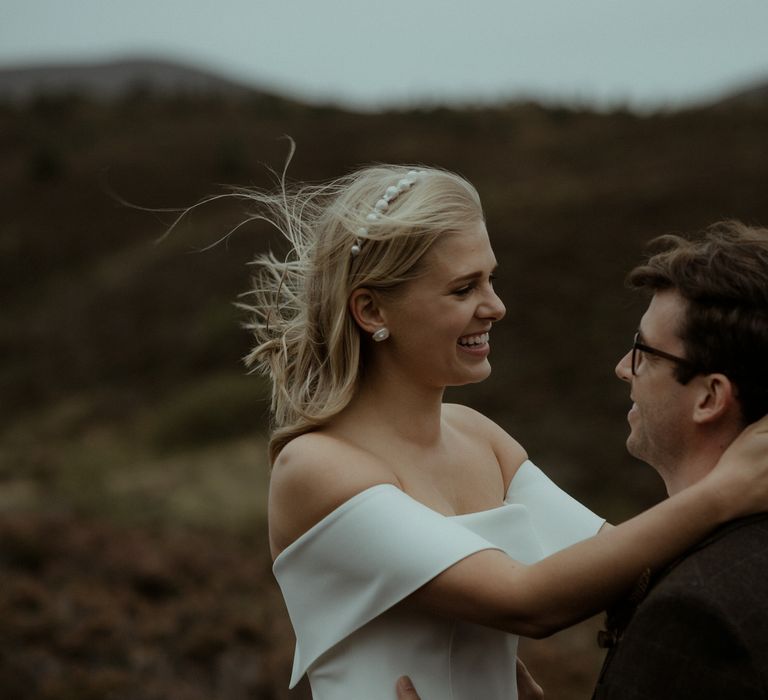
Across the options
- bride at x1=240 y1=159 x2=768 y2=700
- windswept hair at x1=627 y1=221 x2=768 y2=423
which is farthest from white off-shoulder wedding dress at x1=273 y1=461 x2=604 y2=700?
windswept hair at x1=627 y1=221 x2=768 y2=423

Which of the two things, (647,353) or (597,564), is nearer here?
(597,564)

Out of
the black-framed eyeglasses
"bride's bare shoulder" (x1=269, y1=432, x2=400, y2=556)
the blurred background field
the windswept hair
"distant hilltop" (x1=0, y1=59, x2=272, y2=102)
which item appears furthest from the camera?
"distant hilltop" (x1=0, y1=59, x2=272, y2=102)

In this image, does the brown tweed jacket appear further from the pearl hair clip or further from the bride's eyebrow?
the pearl hair clip

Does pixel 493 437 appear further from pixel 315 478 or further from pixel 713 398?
pixel 713 398

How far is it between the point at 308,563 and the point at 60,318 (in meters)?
26.5

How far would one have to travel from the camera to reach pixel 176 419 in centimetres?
1986

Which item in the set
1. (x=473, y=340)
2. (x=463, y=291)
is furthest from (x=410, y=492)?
(x=463, y=291)

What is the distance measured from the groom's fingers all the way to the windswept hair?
3.89 feet

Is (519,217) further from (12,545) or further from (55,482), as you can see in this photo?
(12,545)

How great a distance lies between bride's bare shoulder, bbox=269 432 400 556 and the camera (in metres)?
2.96

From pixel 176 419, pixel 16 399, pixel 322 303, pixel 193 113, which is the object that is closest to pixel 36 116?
pixel 193 113

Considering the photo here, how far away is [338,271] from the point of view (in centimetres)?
327

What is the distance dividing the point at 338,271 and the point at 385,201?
267 millimetres

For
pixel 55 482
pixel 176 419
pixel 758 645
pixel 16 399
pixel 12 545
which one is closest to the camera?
pixel 758 645
